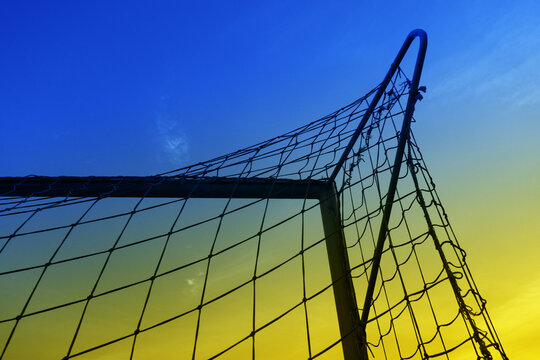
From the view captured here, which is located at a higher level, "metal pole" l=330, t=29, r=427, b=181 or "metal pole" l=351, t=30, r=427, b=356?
"metal pole" l=330, t=29, r=427, b=181

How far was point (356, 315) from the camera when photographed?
8.27ft

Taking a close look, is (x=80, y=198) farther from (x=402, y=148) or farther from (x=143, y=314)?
(x=402, y=148)

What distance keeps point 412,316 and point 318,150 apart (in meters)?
1.38

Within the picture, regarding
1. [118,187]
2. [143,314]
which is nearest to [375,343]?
[143,314]

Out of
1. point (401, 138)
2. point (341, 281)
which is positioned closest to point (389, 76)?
point (401, 138)

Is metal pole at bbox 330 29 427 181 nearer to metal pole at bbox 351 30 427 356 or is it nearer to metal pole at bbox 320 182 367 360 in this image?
metal pole at bbox 351 30 427 356

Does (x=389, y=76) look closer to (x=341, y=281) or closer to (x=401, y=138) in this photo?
(x=401, y=138)

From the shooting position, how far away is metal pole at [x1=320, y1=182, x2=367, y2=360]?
246 centimetres

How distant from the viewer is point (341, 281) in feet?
8.63

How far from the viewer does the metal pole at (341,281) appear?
2457mm

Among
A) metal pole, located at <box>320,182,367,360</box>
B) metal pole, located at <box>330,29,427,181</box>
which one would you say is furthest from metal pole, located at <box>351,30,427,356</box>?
metal pole, located at <box>320,182,367,360</box>

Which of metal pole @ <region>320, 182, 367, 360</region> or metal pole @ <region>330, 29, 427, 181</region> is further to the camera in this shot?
metal pole @ <region>320, 182, 367, 360</region>

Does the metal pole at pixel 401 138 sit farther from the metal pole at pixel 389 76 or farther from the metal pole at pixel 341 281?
the metal pole at pixel 341 281

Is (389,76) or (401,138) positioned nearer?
(401,138)
